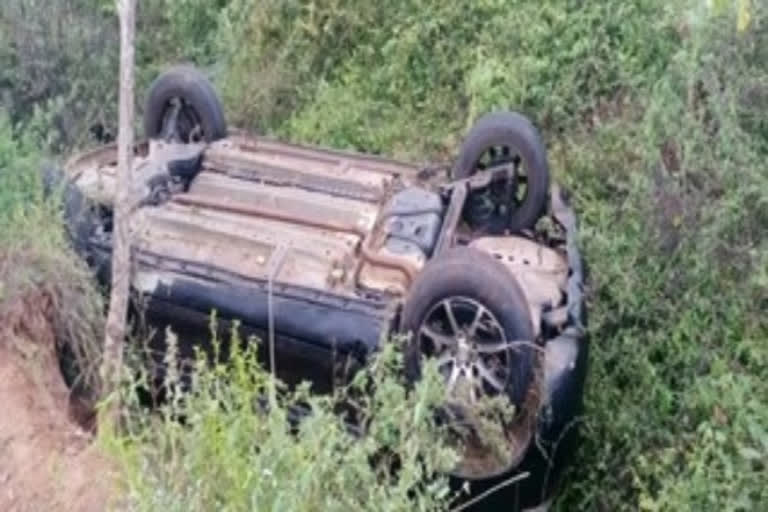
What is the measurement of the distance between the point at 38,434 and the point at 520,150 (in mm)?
2989

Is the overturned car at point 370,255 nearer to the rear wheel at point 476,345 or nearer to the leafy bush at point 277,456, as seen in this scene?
the rear wheel at point 476,345

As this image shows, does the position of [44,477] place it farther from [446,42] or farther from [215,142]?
[446,42]

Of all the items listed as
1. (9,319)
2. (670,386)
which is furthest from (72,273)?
(670,386)

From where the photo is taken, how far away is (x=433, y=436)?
15.1 ft

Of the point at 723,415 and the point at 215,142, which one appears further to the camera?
the point at 215,142

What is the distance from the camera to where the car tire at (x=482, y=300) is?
508cm

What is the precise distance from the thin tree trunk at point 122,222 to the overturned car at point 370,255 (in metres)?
0.46

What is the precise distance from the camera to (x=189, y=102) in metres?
7.38

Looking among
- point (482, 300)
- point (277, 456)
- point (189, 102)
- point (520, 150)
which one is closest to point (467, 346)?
point (482, 300)

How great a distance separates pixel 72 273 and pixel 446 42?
13.0ft

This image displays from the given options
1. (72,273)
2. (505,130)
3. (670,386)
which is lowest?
(670,386)

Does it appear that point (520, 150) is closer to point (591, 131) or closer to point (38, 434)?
point (591, 131)

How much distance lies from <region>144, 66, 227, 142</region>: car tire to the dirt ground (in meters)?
2.02

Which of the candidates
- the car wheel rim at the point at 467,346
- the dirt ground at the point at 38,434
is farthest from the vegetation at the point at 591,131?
the car wheel rim at the point at 467,346
